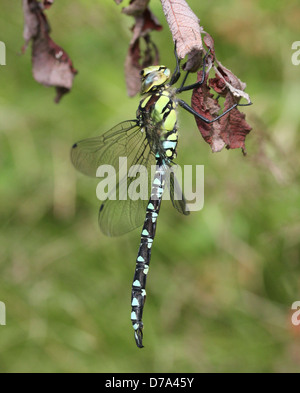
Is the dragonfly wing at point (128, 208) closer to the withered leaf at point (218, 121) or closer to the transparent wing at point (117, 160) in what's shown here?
the transparent wing at point (117, 160)

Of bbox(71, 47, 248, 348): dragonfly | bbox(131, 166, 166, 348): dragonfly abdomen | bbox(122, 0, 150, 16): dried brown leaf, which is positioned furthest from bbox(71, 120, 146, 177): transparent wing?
bbox(122, 0, 150, 16): dried brown leaf

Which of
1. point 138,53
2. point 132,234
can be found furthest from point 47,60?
point 132,234

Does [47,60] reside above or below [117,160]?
above

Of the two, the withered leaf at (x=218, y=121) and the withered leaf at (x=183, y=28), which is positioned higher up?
the withered leaf at (x=183, y=28)

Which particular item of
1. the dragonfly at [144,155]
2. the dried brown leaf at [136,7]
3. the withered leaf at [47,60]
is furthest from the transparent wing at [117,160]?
the dried brown leaf at [136,7]

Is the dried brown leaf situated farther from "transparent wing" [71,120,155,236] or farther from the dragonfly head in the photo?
"transparent wing" [71,120,155,236]

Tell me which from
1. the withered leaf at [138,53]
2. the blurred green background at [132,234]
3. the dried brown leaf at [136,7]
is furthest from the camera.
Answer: the blurred green background at [132,234]

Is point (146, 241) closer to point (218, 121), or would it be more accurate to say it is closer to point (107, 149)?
point (107, 149)
